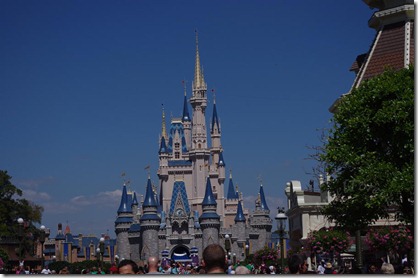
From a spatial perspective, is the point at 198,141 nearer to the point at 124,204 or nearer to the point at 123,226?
the point at 124,204

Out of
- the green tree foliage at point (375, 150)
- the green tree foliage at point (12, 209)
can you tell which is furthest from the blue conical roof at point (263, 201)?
the green tree foliage at point (375, 150)

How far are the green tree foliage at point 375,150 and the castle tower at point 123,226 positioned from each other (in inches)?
5092

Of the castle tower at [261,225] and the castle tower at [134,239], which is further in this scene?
the castle tower at [261,225]

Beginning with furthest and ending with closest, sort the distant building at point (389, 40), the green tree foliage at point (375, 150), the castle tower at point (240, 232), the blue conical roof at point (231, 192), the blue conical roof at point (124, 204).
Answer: the blue conical roof at point (231, 192)
the blue conical roof at point (124, 204)
the castle tower at point (240, 232)
the distant building at point (389, 40)
the green tree foliage at point (375, 150)

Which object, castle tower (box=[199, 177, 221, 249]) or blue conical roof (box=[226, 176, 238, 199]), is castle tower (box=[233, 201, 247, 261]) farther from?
blue conical roof (box=[226, 176, 238, 199])

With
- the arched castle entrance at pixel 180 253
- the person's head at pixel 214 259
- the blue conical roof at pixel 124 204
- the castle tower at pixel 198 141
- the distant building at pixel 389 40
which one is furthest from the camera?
the castle tower at pixel 198 141

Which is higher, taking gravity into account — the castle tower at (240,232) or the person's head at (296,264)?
the person's head at (296,264)

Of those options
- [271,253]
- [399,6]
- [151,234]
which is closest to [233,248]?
[151,234]

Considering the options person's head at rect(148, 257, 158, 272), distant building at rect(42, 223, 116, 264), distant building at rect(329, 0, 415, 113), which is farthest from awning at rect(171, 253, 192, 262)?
person's head at rect(148, 257, 158, 272)

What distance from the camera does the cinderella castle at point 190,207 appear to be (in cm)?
15288

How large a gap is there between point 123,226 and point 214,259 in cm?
14758

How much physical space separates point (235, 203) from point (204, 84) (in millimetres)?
24031

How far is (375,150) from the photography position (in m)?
25.5

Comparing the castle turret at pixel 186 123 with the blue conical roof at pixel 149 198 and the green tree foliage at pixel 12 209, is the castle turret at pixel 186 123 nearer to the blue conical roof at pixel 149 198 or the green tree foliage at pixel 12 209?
the blue conical roof at pixel 149 198
